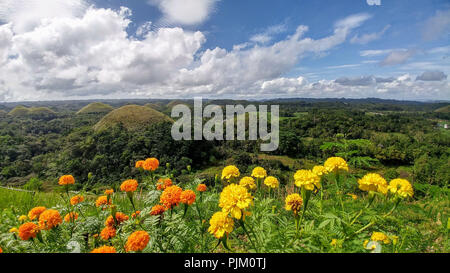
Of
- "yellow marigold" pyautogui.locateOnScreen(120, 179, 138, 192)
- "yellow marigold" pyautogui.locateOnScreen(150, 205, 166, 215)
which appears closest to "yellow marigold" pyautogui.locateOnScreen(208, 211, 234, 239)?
"yellow marigold" pyautogui.locateOnScreen(150, 205, 166, 215)

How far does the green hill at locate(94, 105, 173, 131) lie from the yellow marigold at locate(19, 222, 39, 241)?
37.0 metres

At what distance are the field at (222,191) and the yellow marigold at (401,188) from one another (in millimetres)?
11

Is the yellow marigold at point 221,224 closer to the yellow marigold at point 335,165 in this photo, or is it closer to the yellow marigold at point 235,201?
the yellow marigold at point 235,201

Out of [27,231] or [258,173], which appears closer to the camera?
[27,231]

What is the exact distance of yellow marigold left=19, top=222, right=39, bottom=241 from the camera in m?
1.79

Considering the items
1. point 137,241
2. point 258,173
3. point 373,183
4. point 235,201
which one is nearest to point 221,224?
point 235,201

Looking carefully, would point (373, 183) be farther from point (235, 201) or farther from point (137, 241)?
point (137, 241)

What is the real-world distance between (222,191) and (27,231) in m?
1.98

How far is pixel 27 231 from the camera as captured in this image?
1816 mm

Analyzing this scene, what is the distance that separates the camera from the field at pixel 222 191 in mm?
1697

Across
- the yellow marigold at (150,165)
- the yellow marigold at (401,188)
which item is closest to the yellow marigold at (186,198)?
the yellow marigold at (150,165)
